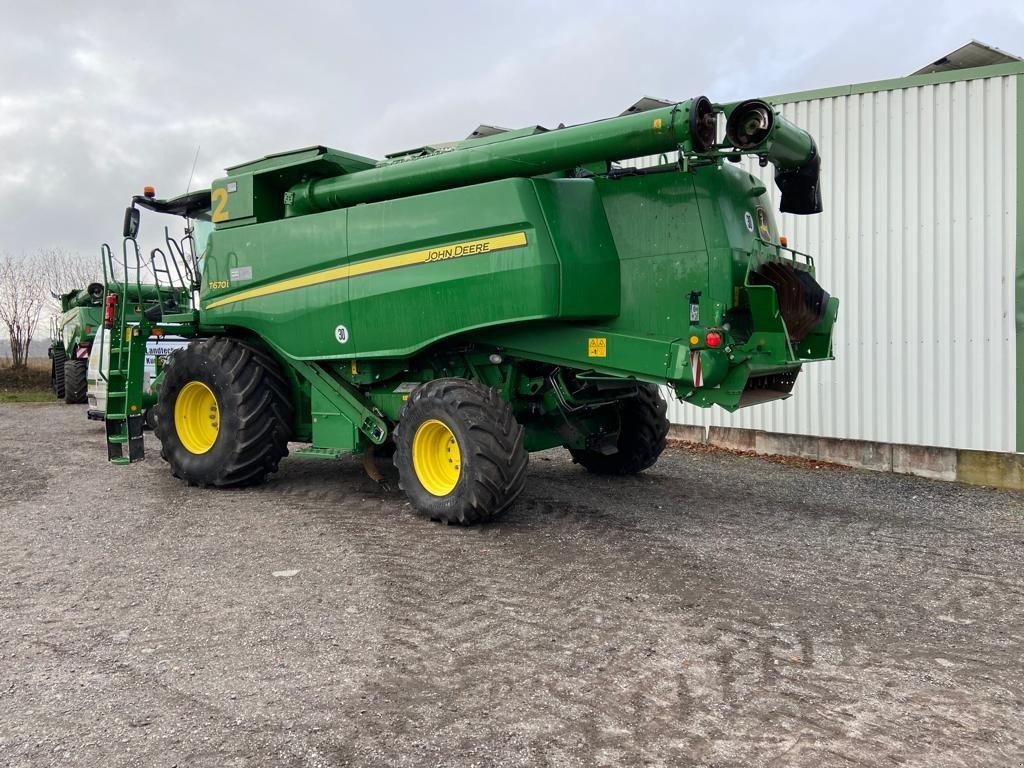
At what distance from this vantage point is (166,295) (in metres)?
9.92

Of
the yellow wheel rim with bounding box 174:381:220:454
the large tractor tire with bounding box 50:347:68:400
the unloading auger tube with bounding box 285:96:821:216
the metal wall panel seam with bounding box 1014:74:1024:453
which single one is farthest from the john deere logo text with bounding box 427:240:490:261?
the large tractor tire with bounding box 50:347:68:400

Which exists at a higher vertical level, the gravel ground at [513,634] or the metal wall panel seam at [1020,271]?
the metal wall panel seam at [1020,271]

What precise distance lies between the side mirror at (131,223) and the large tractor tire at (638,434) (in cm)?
464

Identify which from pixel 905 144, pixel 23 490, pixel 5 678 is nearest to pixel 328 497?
pixel 23 490

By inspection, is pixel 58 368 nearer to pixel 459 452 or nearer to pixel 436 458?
pixel 436 458

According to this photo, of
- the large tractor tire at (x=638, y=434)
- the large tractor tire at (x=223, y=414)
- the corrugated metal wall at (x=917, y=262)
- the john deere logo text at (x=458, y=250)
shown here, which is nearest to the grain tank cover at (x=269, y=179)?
the large tractor tire at (x=223, y=414)

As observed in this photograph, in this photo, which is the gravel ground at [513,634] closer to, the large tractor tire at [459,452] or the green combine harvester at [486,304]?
the large tractor tire at [459,452]

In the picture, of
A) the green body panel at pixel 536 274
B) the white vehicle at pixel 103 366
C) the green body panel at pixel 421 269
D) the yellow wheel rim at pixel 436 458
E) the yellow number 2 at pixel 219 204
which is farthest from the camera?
the white vehicle at pixel 103 366

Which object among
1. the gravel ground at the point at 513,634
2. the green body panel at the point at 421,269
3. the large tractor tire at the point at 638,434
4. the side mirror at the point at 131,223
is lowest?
the gravel ground at the point at 513,634

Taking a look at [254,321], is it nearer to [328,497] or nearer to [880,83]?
[328,497]

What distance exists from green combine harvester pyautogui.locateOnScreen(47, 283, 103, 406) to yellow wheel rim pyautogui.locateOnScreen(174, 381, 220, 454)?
10.3 metres

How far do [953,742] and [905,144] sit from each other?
720 centimetres

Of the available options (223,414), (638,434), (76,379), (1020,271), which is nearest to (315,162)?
(223,414)

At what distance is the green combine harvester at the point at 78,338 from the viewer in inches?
691
